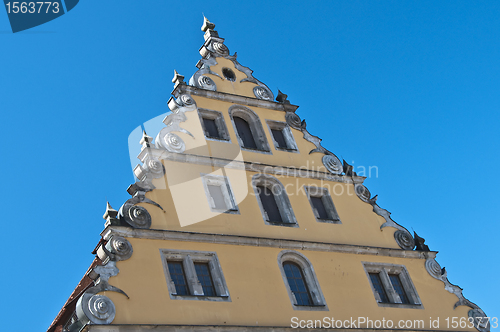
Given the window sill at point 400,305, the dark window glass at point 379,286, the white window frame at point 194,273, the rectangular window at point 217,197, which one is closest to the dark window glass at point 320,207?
the dark window glass at point 379,286

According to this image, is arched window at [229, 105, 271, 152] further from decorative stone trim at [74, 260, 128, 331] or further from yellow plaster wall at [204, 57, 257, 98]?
decorative stone trim at [74, 260, 128, 331]

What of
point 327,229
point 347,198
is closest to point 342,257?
point 327,229

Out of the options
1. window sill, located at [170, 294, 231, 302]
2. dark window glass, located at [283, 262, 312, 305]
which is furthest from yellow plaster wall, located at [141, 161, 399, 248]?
window sill, located at [170, 294, 231, 302]

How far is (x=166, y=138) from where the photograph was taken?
2088cm

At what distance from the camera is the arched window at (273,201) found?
829 inches

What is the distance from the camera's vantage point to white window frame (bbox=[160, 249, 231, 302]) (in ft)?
57.0

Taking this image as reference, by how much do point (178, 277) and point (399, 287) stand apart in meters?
8.01

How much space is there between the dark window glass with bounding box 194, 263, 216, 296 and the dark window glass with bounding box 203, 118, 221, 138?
17.5 ft

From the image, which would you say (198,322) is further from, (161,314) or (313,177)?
(313,177)

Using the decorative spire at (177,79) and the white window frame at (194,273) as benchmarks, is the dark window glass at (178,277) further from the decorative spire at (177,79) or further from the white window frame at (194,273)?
the decorative spire at (177,79)

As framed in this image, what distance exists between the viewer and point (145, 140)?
66.8 feet

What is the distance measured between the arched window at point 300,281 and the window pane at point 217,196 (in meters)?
2.33

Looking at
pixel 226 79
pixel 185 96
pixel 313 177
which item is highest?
pixel 226 79

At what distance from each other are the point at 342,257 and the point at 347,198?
112 inches
